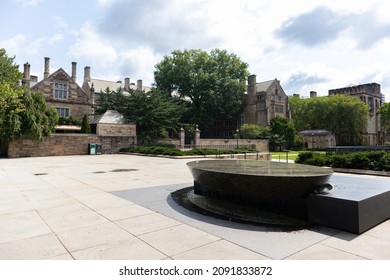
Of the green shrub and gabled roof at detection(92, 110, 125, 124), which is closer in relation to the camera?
the green shrub

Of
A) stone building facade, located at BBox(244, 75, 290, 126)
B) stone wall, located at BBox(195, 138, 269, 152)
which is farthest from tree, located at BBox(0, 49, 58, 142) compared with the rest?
stone building facade, located at BBox(244, 75, 290, 126)

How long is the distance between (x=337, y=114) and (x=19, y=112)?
51.3 metres

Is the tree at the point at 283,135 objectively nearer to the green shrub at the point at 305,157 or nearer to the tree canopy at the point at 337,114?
the tree canopy at the point at 337,114

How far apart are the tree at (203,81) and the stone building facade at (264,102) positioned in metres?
2.70

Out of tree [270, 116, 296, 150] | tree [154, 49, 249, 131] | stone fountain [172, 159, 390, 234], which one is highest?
tree [154, 49, 249, 131]

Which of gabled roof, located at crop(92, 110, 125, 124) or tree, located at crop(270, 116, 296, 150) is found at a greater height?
gabled roof, located at crop(92, 110, 125, 124)

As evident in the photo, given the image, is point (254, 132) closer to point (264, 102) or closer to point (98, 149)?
point (264, 102)

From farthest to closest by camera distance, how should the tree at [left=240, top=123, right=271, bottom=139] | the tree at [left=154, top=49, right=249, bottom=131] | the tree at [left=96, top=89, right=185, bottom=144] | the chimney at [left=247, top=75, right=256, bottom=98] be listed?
the chimney at [left=247, top=75, right=256, bottom=98]
the tree at [left=154, top=49, right=249, bottom=131]
the tree at [left=240, top=123, right=271, bottom=139]
the tree at [left=96, top=89, right=185, bottom=144]

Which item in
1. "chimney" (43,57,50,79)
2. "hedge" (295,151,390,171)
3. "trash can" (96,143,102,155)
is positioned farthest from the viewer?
"chimney" (43,57,50,79)

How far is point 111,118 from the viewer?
104 ft

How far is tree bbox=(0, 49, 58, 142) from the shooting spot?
22203 millimetres

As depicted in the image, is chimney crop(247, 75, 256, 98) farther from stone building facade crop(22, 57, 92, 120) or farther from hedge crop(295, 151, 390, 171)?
hedge crop(295, 151, 390, 171)

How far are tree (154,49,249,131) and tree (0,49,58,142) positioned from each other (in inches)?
980

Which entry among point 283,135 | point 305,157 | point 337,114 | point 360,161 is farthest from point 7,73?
point 337,114
